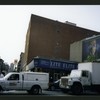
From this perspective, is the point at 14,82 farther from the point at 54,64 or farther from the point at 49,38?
the point at 49,38

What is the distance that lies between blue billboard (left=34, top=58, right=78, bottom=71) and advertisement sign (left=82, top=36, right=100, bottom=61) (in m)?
3.00

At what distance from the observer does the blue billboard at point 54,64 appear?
31.2 m

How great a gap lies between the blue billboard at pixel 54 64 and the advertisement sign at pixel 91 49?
9.85 ft

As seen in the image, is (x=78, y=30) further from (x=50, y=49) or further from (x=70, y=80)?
(x=70, y=80)

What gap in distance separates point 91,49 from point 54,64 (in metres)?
7.37

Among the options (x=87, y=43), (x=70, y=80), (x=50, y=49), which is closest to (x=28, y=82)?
(x=70, y=80)

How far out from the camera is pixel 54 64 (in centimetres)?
3266

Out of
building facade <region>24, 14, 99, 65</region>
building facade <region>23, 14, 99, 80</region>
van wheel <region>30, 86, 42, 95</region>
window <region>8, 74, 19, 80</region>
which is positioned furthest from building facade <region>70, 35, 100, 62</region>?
window <region>8, 74, 19, 80</region>

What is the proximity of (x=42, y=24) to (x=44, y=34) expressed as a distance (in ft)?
6.72

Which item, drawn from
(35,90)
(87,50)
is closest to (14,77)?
(35,90)

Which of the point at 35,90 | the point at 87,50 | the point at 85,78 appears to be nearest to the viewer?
the point at 35,90

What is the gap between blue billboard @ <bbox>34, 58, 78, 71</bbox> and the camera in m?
31.2

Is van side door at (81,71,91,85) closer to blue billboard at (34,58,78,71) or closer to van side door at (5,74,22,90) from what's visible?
van side door at (5,74,22,90)

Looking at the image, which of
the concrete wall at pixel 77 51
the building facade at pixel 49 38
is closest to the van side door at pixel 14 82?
the concrete wall at pixel 77 51
